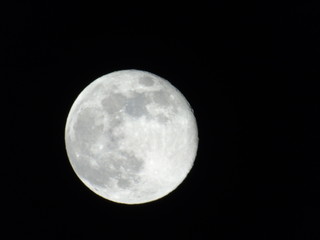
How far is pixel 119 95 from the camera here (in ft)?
17.9

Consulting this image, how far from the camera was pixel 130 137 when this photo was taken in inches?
207

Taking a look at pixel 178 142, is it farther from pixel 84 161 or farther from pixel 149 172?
pixel 84 161

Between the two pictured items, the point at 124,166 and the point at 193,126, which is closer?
the point at 124,166

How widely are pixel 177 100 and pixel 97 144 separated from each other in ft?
3.66

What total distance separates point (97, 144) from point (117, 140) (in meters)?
0.26

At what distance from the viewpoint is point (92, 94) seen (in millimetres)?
5660

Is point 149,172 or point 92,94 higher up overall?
point 92,94

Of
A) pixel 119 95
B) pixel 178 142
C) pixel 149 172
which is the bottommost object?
pixel 149 172

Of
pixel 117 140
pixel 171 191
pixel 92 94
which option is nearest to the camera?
pixel 117 140

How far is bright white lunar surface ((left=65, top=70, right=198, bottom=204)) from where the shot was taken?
17.4 ft

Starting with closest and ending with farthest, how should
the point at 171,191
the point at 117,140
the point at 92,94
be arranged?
the point at 117,140
the point at 92,94
the point at 171,191

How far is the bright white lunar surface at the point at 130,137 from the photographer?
5.29 m

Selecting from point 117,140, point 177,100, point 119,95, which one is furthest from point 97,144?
point 177,100

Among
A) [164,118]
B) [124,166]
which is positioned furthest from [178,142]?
[124,166]
